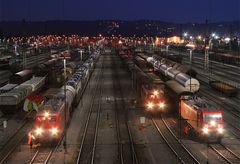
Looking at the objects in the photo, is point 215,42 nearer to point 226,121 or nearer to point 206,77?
point 206,77

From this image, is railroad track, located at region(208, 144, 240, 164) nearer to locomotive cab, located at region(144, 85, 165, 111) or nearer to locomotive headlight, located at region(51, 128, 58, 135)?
locomotive cab, located at region(144, 85, 165, 111)

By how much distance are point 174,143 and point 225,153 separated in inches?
171

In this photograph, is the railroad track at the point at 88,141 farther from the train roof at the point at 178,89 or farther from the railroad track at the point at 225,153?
the railroad track at the point at 225,153

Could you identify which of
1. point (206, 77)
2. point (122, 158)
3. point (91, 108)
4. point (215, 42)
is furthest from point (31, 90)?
point (215, 42)

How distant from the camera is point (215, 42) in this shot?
17712 cm

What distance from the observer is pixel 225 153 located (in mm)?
29344

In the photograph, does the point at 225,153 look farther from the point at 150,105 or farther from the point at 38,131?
the point at 38,131

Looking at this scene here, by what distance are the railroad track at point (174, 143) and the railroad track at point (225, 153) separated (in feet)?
6.79

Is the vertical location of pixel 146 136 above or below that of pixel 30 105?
below

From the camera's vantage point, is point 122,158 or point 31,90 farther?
point 31,90

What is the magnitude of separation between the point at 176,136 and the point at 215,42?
148770 mm

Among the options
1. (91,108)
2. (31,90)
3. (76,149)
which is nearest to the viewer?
(76,149)

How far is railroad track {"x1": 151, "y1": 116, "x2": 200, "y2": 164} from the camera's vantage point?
27858mm

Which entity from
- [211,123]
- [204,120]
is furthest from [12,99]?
[211,123]
